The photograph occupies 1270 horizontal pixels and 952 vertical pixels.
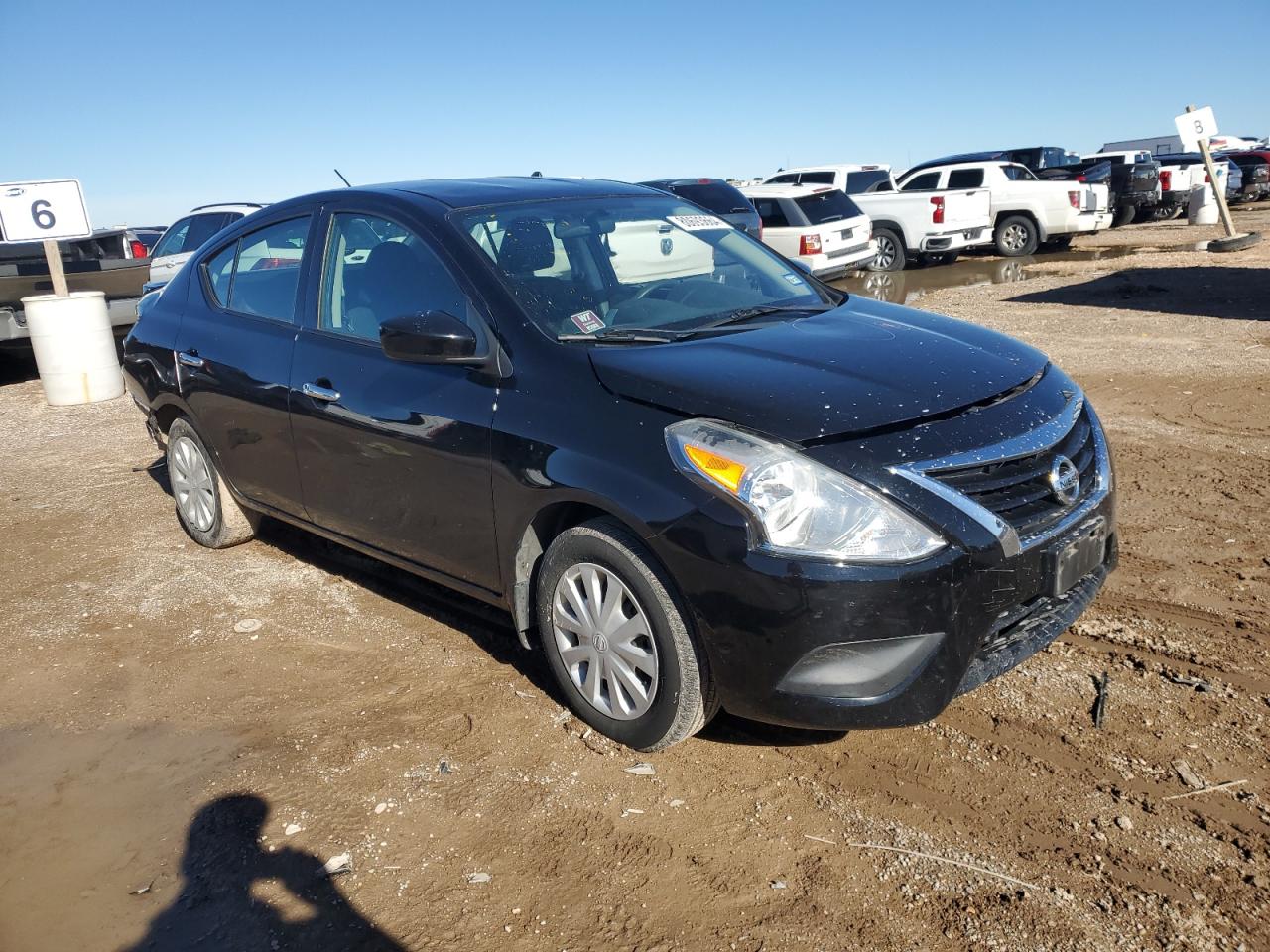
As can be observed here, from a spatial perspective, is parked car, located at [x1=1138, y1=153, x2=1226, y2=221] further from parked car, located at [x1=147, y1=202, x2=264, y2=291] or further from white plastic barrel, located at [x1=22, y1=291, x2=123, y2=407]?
white plastic barrel, located at [x1=22, y1=291, x2=123, y2=407]

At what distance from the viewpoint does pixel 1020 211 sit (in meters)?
19.0

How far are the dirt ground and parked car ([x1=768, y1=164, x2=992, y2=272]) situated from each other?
533 inches

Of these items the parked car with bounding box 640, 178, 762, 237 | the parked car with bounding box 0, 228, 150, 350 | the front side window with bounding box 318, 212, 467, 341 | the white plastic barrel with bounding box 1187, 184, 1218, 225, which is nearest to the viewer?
the front side window with bounding box 318, 212, 467, 341

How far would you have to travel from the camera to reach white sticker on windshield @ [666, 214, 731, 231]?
177 inches

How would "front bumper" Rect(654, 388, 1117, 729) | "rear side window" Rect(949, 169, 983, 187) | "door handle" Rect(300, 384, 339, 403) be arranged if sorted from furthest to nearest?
"rear side window" Rect(949, 169, 983, 187)
"door handle" Rect(300, 384, 339, 403)
"front bumper" Rect(654, 388, 1117, 729)

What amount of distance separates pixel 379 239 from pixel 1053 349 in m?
7.33

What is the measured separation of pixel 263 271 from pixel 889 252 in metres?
15.4

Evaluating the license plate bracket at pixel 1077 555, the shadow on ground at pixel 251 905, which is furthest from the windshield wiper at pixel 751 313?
the shadow on ground at pixel 251 905

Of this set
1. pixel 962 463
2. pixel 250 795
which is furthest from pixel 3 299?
pixel 962 463

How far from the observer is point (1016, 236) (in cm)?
1944

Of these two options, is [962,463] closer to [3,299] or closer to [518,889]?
[518,889]

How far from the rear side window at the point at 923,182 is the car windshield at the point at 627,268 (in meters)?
16.4

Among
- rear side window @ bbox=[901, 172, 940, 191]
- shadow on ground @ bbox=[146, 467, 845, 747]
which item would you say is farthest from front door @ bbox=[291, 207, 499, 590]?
rear side window @ bbox=[901, 172, 940, 191]

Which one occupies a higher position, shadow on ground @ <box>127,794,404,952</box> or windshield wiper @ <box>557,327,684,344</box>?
windshield wiper @ <box>557,327,684,344</box>
